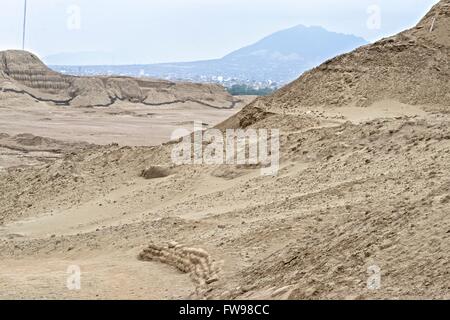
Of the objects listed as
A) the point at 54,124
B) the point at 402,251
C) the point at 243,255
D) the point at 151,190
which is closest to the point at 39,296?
the point at 243,255

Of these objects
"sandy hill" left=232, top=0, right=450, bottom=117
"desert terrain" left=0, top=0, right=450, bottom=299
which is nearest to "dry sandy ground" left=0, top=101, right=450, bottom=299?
"desert terrain" left=0, top=0, right=450, bottom=299

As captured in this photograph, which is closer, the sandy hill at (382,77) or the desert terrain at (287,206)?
the desert terrain at (287,206)

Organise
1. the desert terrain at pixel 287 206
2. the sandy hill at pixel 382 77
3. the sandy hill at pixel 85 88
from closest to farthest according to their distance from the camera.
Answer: the desert terrain at pixel 287 206
the sandy hill at pixel 382 77
the sandy hill at pixel 85 88

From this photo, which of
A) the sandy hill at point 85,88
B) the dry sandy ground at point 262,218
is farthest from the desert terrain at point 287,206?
the sandy hill at point 85,88

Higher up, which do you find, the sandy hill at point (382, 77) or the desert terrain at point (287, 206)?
the sandy hill at point (382, 77)

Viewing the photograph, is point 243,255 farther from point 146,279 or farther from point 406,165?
point 406,165

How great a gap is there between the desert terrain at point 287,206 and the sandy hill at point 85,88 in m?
37.7

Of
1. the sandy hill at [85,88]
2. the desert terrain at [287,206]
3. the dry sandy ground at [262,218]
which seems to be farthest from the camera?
the sandy hill at [85,88]

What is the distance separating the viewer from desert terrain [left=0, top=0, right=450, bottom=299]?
19.9ft

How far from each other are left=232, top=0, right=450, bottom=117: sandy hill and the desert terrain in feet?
0.14

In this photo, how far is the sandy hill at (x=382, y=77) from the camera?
54.4 feet

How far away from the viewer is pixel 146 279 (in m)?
8.05

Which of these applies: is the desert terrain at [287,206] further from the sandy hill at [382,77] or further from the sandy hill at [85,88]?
the sandy hill at [85,88]
